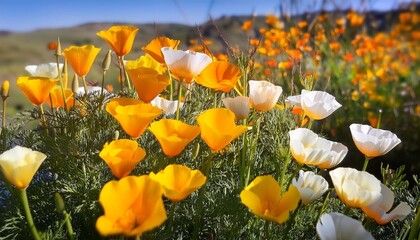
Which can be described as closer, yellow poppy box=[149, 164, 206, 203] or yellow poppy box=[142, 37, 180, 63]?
yellow poppy box=[149, 164, 206, 203]

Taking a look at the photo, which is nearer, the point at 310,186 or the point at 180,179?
the point at 180,179

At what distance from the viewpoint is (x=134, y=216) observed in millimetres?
770

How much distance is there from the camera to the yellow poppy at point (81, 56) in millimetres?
1120

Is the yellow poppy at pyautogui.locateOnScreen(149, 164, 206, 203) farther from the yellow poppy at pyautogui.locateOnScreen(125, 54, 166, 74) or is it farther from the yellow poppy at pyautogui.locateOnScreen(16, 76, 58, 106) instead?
the yellow poppy at pyautogui.locateOnScreen(125, 54, 166, 74)

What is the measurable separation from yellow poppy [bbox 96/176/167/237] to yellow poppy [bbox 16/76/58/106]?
0.37 metres

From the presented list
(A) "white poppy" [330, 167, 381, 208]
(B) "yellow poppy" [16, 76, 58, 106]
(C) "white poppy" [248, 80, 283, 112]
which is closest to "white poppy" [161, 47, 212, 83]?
(C) "white poppy" [248, 80, 283, 112]

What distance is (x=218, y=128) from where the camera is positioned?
935 mm

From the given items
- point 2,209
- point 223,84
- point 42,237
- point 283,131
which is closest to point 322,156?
point 223,84

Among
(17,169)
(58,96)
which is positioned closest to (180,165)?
(17,169)

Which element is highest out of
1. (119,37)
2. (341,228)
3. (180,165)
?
(119,37)

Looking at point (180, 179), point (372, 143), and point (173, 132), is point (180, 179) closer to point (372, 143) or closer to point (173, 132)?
point (173, 132)

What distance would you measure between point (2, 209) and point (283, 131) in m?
0.64

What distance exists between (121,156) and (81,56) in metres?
0.35

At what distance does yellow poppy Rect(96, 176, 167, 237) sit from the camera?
74 cm
